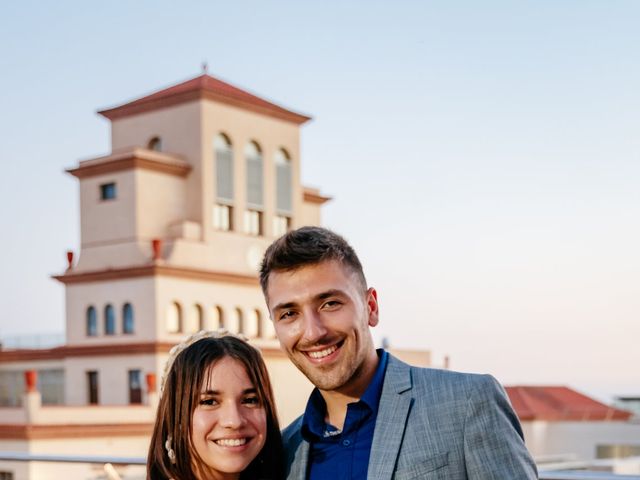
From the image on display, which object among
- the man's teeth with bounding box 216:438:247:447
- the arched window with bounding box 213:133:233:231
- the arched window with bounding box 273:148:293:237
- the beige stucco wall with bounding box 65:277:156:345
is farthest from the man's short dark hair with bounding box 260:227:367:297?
the arched window with bounding box 273:148:293:237

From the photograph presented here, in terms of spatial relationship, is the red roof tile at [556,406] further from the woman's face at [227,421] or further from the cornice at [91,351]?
the woman's face at [227,421]

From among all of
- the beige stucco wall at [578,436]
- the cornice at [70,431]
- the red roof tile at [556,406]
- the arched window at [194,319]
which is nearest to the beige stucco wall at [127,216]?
the arched window at [194,319]

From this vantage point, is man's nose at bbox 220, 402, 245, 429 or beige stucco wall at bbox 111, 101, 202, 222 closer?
man's nose at bbox 220, 402, 245, 429

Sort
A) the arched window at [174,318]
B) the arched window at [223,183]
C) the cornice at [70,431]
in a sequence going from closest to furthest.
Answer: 1. the cornice at [70,431]
2. the arched window at [174,318]
3. the arched window at [223,183]

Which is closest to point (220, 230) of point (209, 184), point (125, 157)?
point (209, 184)

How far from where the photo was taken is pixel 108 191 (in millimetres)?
32500

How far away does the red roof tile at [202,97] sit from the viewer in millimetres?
32969

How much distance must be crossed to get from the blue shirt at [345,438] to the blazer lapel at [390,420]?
42 millimetres

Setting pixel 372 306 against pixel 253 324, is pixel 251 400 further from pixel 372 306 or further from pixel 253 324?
pixel 253 324

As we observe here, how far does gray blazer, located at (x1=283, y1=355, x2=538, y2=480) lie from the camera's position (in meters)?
2.60

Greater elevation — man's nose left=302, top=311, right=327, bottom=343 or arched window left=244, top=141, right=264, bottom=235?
arched window left=244, top=141, right=264, bottom=235

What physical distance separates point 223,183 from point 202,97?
118 inches

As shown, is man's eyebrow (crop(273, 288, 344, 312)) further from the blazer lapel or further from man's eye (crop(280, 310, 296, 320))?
the blazer lapel

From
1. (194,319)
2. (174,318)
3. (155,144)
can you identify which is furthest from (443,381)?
(155,144)
